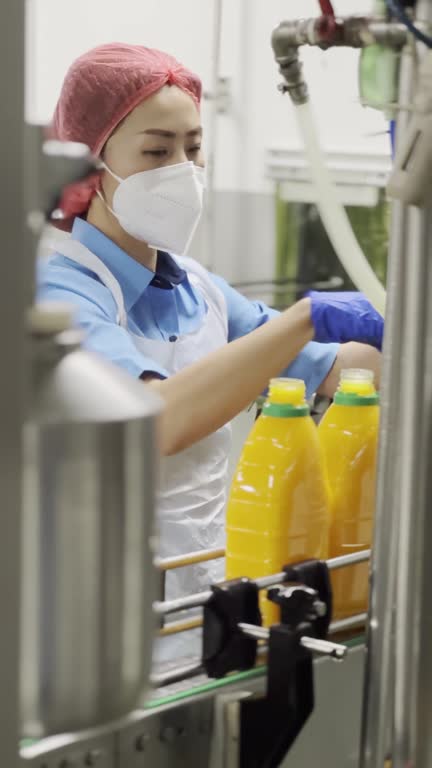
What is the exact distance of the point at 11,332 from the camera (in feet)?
1.80

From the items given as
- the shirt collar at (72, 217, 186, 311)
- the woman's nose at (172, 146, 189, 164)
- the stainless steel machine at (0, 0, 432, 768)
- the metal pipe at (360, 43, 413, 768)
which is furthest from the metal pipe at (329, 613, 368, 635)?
the woman's nose at (172, 146, 189, 164)

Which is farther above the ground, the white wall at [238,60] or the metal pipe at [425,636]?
the white wall at [238,60]

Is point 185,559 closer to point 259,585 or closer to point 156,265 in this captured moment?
point 259,585

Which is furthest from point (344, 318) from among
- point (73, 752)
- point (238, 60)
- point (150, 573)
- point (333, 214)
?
point (238, 60)

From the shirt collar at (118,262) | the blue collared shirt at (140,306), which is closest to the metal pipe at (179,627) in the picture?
the blue collared shirt at (140,306)

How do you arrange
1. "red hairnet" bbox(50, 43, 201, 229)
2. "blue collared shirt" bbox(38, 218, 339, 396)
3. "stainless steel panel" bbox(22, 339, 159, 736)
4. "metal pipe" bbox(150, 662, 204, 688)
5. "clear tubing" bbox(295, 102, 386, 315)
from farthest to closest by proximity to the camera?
"red hairnet" bbox(50, 43, 201, 229)
"blue collared shirt" bbox(38, 218, 339, 396)
"clear tubing" bbox(295, 102, 386, 315)
"metal pipe" bbox(150, 662, 204, 688)
"stainless steel panel" bbox(22, 339, 159, 736)

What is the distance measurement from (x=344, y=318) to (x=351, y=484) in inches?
7.3

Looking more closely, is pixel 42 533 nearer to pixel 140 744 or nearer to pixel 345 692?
pixel 140 744

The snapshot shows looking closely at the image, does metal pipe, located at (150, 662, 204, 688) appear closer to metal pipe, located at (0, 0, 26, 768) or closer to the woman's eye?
metal pipe, located at (0, 0, 26, 768)

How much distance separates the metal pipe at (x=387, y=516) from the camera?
79 cm

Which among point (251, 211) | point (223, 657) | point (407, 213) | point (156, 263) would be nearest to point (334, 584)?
point (223, 657)

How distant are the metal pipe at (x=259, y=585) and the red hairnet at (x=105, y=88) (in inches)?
27.5

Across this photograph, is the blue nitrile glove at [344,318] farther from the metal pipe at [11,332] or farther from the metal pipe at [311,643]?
the metal pipe at [11,332]

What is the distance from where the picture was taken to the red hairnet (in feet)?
5.00
